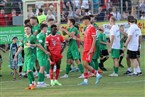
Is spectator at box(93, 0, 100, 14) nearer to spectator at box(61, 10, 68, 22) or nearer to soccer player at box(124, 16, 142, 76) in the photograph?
spectator at box(61, 10, 68, 22)

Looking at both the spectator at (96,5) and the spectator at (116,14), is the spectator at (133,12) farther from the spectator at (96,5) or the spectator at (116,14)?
the spectator at (96,5)

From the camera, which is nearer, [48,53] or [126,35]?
[48,53]

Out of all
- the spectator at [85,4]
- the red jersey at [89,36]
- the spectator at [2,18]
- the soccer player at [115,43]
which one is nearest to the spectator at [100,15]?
the spectator at [85,4]

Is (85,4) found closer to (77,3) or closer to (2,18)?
(77,3)

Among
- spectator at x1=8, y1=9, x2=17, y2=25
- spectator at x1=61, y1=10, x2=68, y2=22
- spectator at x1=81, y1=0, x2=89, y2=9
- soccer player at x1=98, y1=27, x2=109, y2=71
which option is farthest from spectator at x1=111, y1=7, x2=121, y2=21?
soccer player at x1=98, y1=27, x2=109, y2=71

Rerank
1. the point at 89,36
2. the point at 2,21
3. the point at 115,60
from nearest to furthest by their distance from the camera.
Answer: the point at 89,36, the point at 115,60, the point at 2,21

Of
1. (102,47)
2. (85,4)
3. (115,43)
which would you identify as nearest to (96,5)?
(85,4)

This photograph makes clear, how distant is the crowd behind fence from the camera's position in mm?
34031

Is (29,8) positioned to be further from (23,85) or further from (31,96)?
(31,96)

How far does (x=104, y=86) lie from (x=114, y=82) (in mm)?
1275

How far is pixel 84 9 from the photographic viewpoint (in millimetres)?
37156

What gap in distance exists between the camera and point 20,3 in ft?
115

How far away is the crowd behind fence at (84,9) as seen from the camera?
34.0 m

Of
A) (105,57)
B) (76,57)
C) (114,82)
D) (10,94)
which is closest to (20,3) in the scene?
(105,57)
